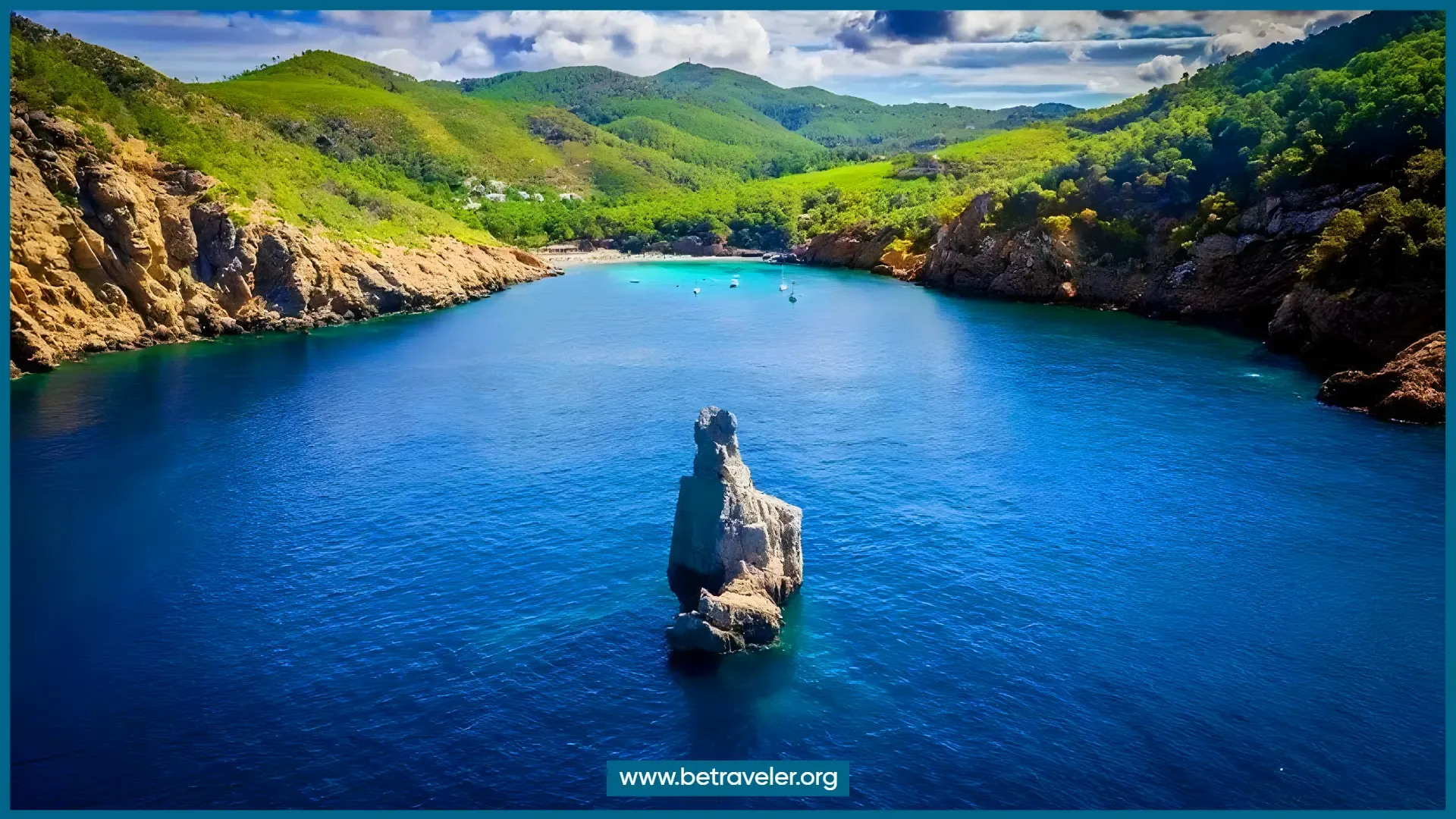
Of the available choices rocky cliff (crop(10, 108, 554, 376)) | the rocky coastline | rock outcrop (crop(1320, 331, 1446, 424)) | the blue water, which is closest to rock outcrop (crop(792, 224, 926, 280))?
the rocky coastline

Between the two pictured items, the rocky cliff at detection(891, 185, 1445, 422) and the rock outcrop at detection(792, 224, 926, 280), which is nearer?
the rocky cliff at detection(891, 185, 1445, 422)

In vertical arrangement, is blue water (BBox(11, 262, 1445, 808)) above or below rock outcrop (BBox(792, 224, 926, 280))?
below

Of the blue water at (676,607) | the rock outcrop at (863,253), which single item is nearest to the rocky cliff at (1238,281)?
the blue water at (676,607)

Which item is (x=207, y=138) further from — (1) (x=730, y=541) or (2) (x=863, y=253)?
(1) (x=730, y=541)

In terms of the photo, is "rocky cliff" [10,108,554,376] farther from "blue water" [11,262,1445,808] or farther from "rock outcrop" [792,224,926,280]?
Result: "rock outcrop" [792,224,926,280]

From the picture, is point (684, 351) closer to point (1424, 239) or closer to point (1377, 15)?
point (1424, 239)
